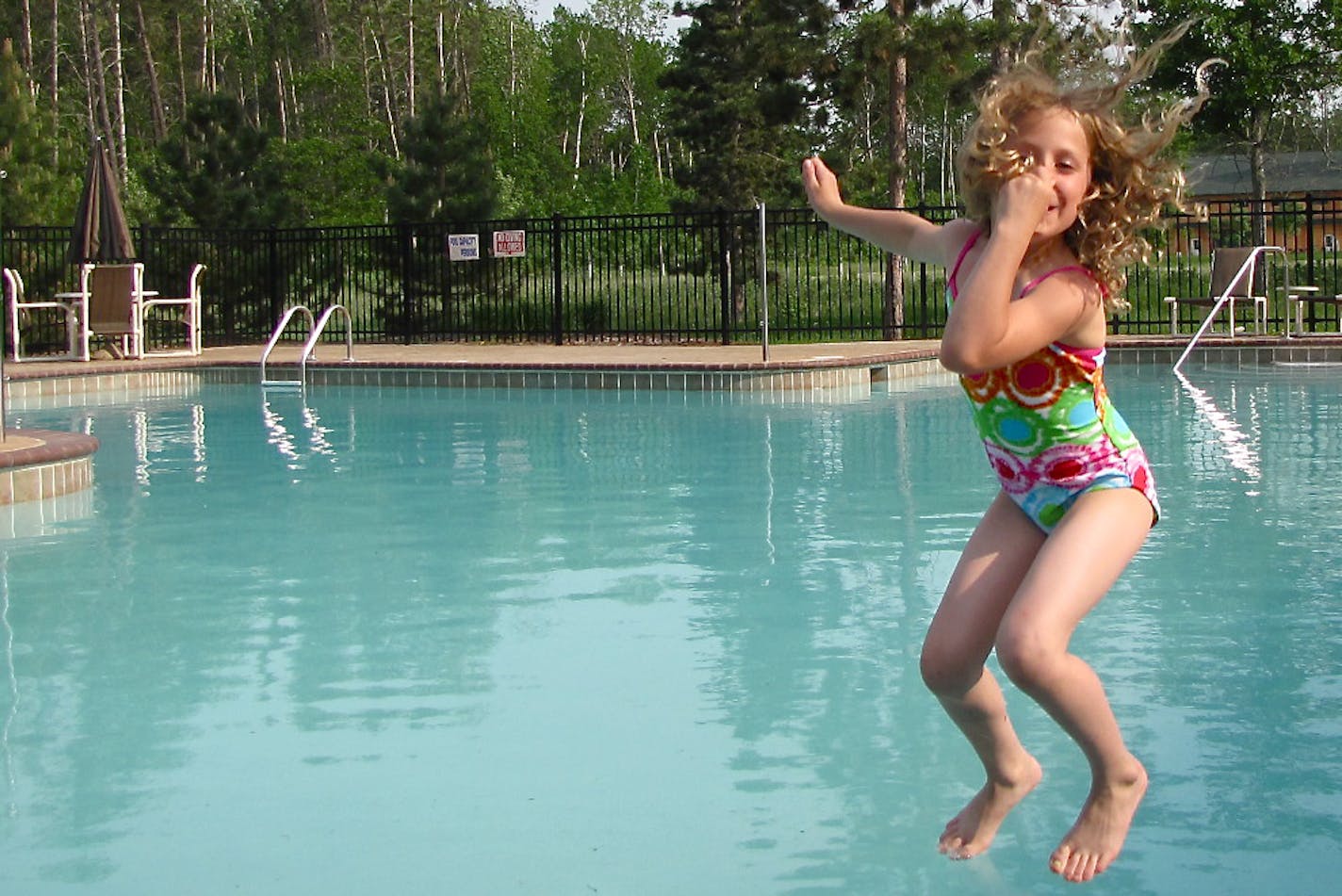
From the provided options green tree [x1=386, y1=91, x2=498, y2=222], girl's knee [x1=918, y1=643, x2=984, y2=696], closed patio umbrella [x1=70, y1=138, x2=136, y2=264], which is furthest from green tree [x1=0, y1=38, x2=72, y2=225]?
girl's knee [x1=918, y1=643, x2=984, y2=696]

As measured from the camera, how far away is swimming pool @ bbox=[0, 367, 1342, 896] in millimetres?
3502

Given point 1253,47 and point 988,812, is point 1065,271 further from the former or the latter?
point 1253,47

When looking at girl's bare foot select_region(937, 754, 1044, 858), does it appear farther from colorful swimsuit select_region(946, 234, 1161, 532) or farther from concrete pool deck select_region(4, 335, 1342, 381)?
concrete pool deck select_region(4, 335, 1342, 381)

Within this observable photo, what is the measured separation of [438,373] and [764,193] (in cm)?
1345

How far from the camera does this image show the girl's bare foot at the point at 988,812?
3119mm

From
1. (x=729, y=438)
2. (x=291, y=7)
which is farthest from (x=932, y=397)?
(x=291, y=7)

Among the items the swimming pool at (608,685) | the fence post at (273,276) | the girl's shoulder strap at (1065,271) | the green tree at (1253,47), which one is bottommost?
the swimming pool at (608,685)

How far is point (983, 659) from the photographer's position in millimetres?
2998

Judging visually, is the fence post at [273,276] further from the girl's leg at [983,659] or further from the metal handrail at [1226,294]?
the girl's leg at [983,659]

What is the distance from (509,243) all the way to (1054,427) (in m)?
18.3

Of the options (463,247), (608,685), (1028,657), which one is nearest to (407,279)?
(463,247)

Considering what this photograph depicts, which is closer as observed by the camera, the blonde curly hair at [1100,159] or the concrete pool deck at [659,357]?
the blonde curly hair at [1100,159]

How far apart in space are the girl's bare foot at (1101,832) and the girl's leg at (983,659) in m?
0.18

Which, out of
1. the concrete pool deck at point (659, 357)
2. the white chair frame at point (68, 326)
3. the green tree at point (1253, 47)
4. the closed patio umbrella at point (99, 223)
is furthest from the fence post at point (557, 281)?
the green tree at point (1253, 47)
